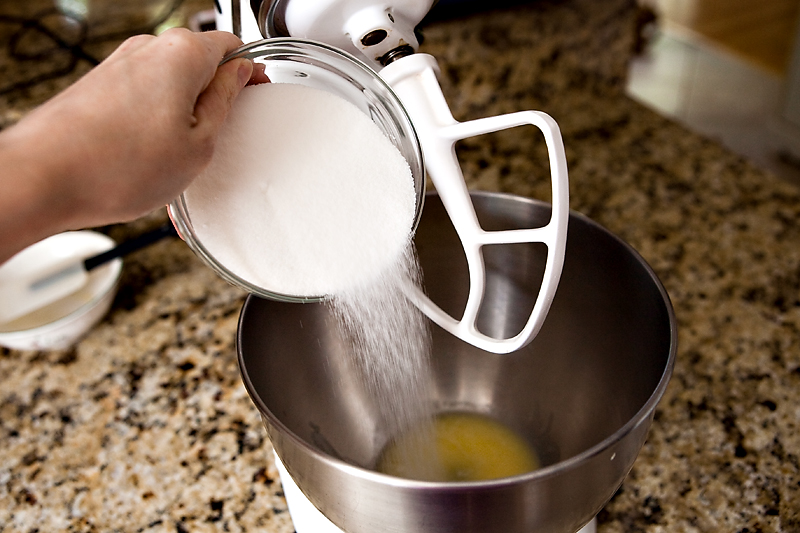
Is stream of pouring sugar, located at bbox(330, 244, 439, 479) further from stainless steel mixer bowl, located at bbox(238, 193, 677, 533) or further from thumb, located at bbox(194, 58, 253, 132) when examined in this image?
thumb, located at bbox(194, 58, 253, 132)

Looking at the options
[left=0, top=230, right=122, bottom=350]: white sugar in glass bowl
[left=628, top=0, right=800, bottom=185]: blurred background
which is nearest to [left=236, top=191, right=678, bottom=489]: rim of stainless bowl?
[left=0, top=230, right=122, bottom=350]: white sugar in glass bowl

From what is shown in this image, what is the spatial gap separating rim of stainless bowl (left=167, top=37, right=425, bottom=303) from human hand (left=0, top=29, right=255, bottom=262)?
0.03 meters

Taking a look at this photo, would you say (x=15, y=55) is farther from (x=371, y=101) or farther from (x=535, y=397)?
(x=535, y=397)

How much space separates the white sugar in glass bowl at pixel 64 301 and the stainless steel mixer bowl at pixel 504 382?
30cm

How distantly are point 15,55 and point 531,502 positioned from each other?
1.08m

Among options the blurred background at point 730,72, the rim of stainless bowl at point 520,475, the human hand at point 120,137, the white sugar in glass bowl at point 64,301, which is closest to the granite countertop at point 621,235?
the white sugar in glass bowl at point 64,301

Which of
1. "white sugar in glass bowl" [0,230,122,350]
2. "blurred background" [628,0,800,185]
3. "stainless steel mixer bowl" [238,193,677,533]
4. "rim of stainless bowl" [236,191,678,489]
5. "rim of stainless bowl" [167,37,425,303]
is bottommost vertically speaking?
"blurred background" [628,0,800,185]

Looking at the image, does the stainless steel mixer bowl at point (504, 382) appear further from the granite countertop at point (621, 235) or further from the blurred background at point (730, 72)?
the blurred background at point (730, 72)

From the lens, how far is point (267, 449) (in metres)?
0.62

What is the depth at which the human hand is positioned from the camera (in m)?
0.35

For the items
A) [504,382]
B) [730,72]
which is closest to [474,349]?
[504,382]

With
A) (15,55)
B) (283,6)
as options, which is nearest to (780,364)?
(283,6)

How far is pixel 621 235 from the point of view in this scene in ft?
2.70

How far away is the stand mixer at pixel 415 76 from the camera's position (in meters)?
0.44
